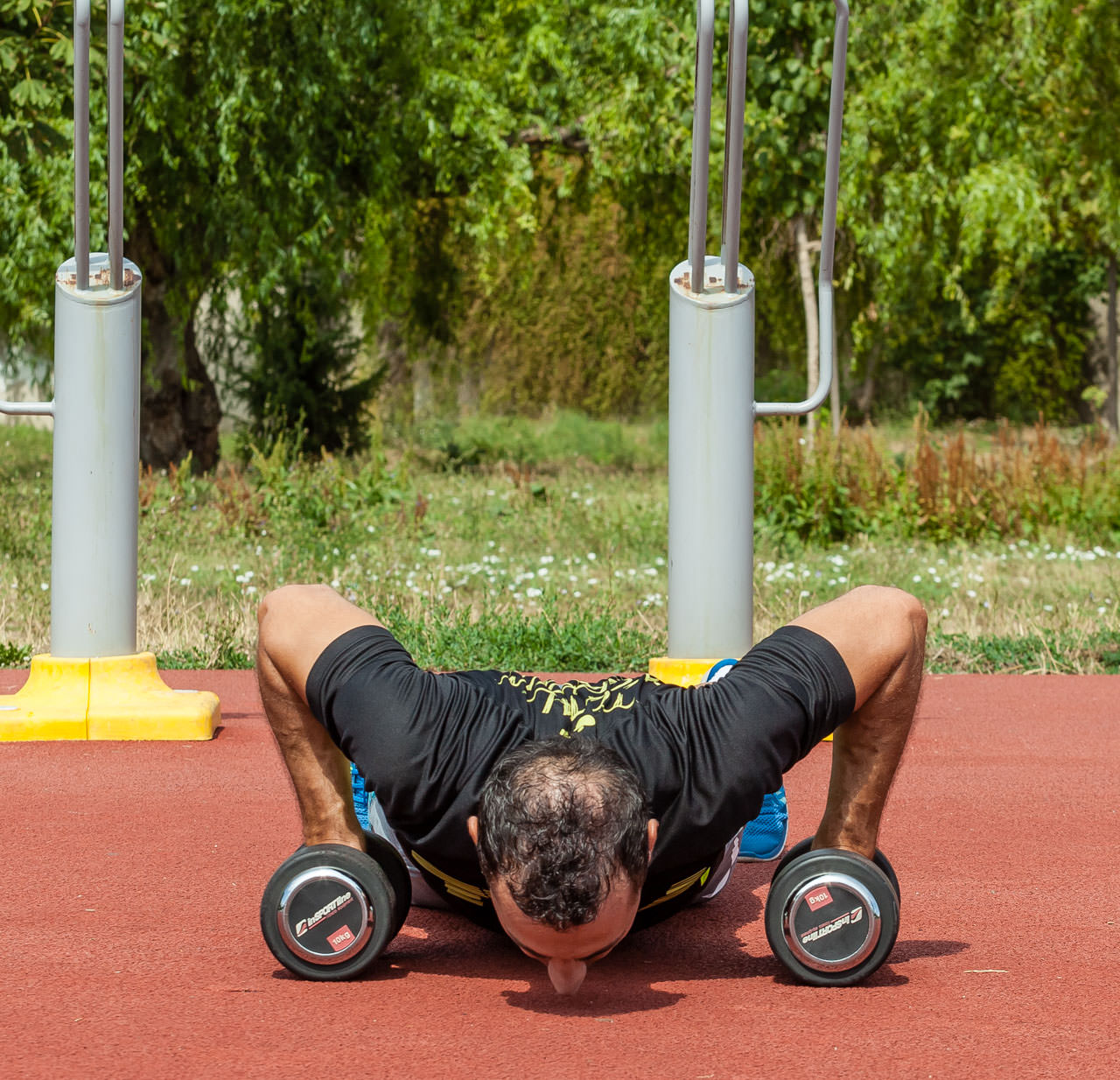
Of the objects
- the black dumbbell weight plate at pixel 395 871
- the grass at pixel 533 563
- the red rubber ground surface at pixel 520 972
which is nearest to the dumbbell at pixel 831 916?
the red rubber ground surface at pixel 520 972

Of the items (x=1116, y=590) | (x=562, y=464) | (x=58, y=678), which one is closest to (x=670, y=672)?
(x=58, y=678)

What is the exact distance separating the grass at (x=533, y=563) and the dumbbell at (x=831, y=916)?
12.8 ft

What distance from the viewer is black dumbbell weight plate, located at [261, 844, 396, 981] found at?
2799 mm

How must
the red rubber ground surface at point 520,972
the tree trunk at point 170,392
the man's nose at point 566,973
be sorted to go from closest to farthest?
the red rubber ground surface at point 520,972 < the man's nose at point 566,973 < the tree trunk at point 170,392

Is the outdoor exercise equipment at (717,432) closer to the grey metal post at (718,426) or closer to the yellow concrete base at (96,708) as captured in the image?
the grey metal post at (718,426)

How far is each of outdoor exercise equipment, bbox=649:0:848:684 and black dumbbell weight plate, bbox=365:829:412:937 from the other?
217 cm

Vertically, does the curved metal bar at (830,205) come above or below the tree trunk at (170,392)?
above

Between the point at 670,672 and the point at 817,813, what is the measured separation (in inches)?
30.7

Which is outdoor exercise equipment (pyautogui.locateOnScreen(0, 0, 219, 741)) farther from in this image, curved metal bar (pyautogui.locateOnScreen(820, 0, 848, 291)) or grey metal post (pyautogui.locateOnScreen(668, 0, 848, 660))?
curved metal bar (pyautogui.locateOnScreen(820, 0, 848, 291))

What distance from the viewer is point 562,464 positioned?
19.2m

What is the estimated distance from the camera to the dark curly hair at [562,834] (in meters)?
2.43

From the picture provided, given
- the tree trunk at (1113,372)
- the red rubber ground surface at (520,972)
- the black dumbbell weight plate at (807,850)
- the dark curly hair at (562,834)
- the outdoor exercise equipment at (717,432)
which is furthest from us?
the tree trunk at (1113,372)

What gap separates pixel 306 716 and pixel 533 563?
7276 mm

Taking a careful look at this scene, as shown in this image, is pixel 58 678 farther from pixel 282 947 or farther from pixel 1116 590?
pixel 1116 590
